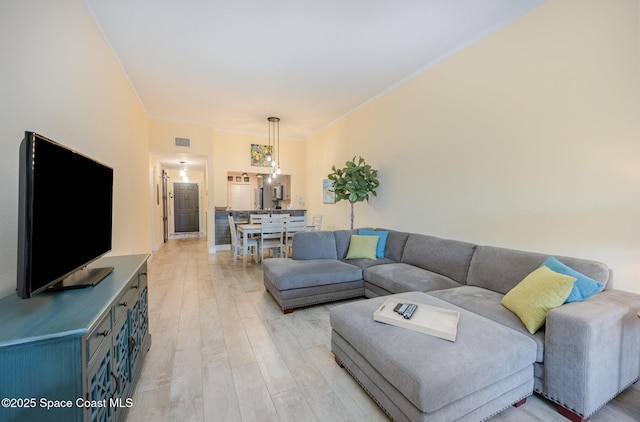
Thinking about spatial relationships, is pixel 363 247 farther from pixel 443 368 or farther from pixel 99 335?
pixel 99 335

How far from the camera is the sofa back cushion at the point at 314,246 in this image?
3449 millimetres

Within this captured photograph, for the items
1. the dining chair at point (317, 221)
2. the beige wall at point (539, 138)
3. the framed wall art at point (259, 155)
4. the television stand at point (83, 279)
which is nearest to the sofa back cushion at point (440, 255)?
the beige wall at point (539, 138)

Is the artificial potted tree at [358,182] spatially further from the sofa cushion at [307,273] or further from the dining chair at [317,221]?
the dining chair at [317,221]

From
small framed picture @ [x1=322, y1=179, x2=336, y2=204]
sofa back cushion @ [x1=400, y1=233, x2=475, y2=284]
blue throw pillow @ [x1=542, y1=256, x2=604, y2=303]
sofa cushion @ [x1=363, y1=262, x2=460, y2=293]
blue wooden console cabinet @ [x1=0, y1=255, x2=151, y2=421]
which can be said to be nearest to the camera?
blue wooden console cabinet @ [x1=0, y1=255, x2=151, y2=421]

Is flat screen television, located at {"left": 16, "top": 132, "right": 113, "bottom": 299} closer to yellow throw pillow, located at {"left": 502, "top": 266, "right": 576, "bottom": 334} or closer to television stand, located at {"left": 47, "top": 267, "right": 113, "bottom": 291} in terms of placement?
television stand, located at {"left": 47, "top": 267, "right": 113, "bottom": 291}

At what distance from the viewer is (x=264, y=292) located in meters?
3.47

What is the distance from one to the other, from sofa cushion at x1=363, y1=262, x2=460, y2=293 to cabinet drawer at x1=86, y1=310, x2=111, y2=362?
7.31 feet

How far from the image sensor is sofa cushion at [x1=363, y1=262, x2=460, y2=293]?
2.53 meters

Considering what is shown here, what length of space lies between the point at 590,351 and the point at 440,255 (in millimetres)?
1589

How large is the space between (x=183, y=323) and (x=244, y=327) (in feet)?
2.05

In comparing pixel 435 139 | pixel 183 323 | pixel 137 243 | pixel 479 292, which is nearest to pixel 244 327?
pixel 183 323

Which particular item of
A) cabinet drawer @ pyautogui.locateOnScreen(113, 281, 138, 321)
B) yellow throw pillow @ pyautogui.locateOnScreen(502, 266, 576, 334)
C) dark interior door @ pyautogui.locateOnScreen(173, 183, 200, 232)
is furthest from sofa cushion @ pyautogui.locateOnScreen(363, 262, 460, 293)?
dark interior door @ pyautogui.locateOnScreen(173, 183, 200, 232)

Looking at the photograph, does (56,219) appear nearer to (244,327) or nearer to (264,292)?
(244,327)

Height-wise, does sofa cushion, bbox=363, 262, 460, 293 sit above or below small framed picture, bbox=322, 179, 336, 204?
below
